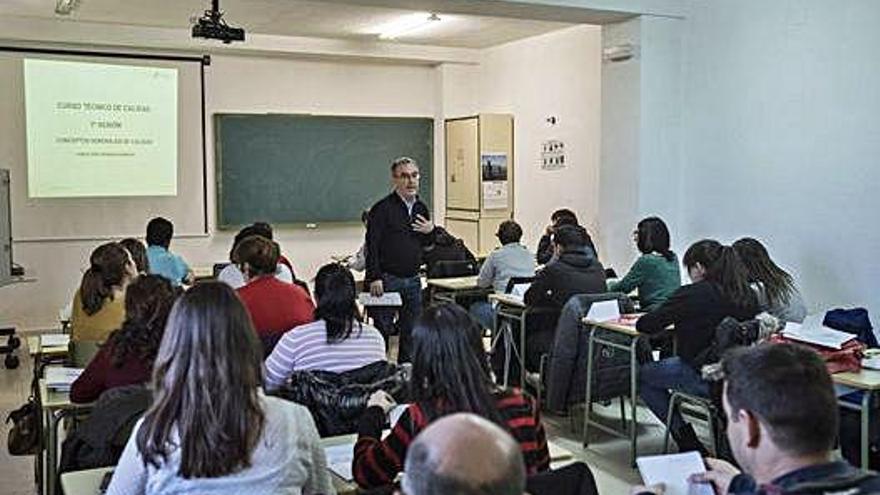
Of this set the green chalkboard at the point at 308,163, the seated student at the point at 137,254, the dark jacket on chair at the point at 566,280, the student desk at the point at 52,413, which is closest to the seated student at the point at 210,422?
the student desk at the point at 52,413

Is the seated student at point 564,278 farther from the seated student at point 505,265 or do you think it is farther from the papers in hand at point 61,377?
the papers in hand at point 61,377

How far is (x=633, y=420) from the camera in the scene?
15.3 feet

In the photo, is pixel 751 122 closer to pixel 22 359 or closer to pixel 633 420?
pixel 633 420

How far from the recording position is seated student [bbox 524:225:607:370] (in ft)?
17.1

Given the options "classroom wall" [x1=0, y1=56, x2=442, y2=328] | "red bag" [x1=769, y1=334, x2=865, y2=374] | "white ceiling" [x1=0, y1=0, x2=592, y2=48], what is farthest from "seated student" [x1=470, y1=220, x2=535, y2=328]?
"classroom wall" [x1=0, y1=56, x2=442, y2=328]

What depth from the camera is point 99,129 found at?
8484 mm

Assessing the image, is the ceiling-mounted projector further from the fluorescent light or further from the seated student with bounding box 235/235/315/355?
the seated student with bounding box 235/235/315/355

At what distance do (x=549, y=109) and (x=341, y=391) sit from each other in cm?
620

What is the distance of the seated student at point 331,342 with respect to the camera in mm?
3314

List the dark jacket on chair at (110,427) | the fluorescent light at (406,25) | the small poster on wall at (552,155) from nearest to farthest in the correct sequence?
the dark jacket on chair at (110,427)
the fluorescent light at (406,25)
the small poster on wall at (552,155)

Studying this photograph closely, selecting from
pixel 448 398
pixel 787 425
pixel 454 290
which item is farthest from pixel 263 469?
pixel 454 290

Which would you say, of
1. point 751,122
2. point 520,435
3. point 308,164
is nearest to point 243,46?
point 308,164

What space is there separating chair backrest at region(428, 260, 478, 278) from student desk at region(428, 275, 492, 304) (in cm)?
35

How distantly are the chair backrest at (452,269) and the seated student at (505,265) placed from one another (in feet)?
2.56
